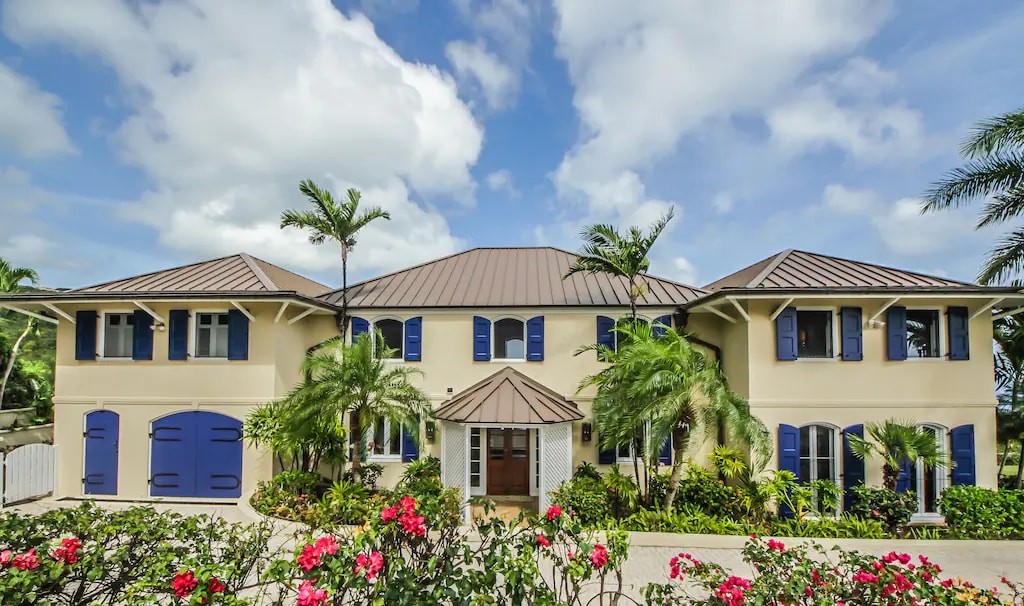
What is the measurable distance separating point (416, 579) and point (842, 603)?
3.69m

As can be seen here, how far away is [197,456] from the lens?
39.9ft

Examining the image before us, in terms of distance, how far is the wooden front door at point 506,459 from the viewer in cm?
1316

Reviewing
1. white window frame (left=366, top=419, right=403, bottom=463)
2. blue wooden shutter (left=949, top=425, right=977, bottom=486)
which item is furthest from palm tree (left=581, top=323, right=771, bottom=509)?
white window frame (left=366, top=419, right=403, bottom=463)

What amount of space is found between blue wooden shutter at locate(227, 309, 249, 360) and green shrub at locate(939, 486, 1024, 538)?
17.2 m

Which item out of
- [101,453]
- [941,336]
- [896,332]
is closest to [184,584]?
[101,453]

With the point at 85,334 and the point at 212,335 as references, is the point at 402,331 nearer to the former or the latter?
the point at 212,335

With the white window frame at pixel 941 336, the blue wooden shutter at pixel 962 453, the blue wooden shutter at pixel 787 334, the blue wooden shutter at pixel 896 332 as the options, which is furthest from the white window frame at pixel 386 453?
the blue wooden shutter at pixel 962 453

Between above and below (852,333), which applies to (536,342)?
below

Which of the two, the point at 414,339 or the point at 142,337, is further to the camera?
the point at 414,339

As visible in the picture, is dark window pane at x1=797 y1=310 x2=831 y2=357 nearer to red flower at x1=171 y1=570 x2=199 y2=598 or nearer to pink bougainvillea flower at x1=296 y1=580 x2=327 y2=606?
pink bougainvillea flower at x1=296 y1=580 x2=327 y2=606

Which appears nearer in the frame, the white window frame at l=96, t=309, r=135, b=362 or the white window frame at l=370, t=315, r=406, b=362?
the white window frame at l=96, t=309, r=135, b=362

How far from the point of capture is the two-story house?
36.4 feet

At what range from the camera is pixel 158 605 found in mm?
3480

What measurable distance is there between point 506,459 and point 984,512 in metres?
10.9
